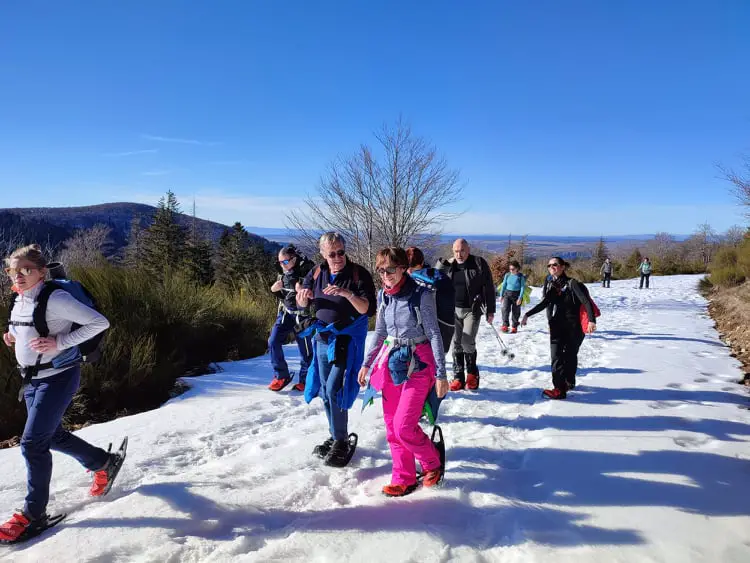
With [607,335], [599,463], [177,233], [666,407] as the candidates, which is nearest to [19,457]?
[599,463]

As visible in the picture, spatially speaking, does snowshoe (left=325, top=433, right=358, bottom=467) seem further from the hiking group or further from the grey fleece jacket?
the grey fleece jacket

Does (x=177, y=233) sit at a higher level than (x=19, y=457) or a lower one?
higher

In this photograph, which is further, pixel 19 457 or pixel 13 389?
pixel 13 389

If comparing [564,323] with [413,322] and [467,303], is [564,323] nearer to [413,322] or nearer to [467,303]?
[467,303]

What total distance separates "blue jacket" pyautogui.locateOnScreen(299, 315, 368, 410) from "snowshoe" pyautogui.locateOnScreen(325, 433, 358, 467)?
0.37m

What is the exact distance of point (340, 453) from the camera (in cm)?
363

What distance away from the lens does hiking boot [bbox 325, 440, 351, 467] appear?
3.58 meters

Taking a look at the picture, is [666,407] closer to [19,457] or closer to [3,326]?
[19,457]

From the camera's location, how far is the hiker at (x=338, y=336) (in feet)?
11.6

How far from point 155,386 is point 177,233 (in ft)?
123

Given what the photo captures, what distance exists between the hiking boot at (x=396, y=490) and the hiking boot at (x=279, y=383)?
9.73ft

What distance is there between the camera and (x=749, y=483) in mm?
3283

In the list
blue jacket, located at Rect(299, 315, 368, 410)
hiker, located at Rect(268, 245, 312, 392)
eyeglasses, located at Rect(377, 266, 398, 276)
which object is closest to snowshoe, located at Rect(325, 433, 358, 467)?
blue jacket, located at Rect(299, 315, 368, 410)

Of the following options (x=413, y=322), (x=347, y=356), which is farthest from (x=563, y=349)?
(x=347, y=356)
